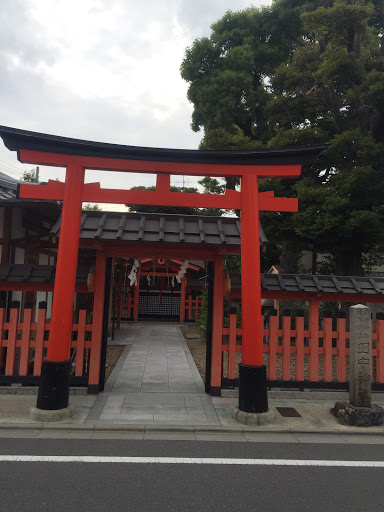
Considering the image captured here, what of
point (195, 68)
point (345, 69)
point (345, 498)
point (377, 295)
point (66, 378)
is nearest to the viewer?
point (345, 498)

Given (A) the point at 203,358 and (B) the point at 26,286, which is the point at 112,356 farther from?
(B) the point at 26,286

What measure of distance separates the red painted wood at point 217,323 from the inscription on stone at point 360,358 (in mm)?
2524

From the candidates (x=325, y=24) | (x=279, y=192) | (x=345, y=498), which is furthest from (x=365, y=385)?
(x=325, y=24)

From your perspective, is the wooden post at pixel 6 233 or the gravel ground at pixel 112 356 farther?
the gravel ground at pixel 112 356

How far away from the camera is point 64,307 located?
5.77 m

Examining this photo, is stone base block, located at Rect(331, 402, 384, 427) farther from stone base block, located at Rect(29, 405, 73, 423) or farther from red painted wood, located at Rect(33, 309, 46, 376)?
red painted wood, located at Rect(33, 309, 46, 376)

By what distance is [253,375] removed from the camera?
5.67 m

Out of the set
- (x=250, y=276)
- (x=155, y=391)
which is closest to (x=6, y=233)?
(x=155, y=391)

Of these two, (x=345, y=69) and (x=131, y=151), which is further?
(x=345, y=69)

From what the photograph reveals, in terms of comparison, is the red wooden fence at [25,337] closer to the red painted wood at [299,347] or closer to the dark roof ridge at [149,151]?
the dark roof ridge at [149,151]

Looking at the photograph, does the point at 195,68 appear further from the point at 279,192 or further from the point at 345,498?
the point at 345,498

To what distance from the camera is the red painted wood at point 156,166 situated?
19.4ft

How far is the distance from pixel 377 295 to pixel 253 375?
13.3ft

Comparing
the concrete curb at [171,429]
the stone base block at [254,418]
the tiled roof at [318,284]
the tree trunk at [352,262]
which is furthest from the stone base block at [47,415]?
the tree trunk at [352,262]
